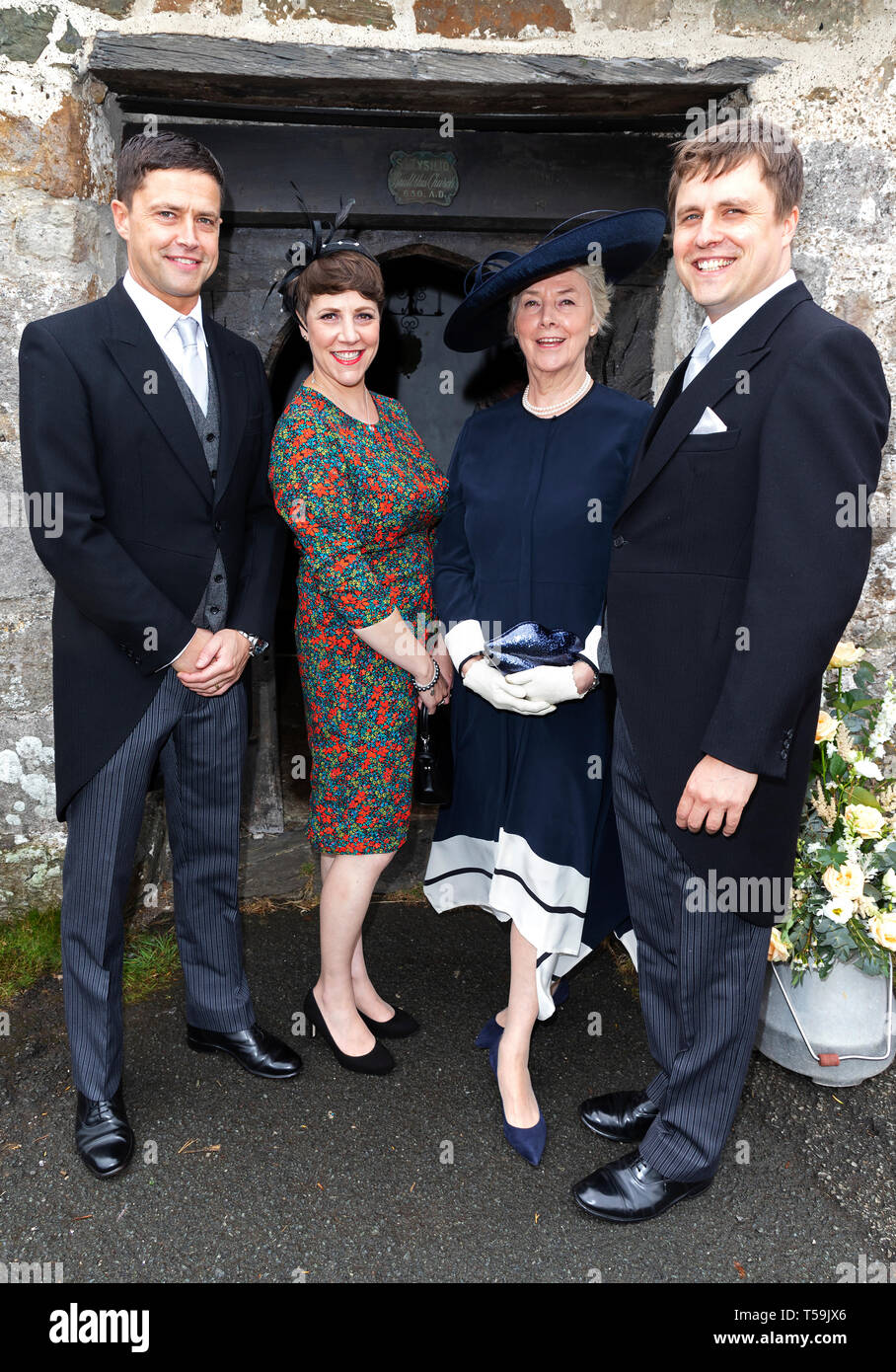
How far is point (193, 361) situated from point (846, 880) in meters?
2.18

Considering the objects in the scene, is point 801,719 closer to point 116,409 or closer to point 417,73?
point 116,409

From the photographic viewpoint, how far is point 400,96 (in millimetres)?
2914

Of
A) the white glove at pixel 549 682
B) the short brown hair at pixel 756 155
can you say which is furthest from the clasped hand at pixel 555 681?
the short brown hair at pixel 756 155

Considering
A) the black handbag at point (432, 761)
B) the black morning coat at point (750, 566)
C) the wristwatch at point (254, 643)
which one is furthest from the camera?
the black handbag at point (432, 761)

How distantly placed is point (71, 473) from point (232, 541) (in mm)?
477

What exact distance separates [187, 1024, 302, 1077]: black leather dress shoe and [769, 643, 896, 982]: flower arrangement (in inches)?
54.4

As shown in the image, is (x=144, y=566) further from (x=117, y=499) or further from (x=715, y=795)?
(x=715, y=795)

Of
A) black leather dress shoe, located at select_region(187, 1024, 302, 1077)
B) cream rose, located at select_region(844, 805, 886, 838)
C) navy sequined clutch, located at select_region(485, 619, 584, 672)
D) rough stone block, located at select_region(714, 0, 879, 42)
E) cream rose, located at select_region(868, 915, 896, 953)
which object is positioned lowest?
black leather dress shoe, located at select_region(187, 1024, 302, 1077)

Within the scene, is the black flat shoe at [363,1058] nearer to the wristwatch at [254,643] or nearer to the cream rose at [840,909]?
the wristwatch at [254,643]

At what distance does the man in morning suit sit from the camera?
7.01ft

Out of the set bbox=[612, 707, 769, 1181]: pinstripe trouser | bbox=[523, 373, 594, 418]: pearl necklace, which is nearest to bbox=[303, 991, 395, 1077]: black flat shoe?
bbox=[612, 707, 769, 1181]: pinstripe trouser

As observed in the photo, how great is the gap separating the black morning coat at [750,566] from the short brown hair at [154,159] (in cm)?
122

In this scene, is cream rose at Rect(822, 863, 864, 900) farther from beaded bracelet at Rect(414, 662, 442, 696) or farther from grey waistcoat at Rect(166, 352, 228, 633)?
grey waistcoat at Rect(166, 352, 228, 633)

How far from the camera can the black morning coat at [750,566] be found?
175 cm
